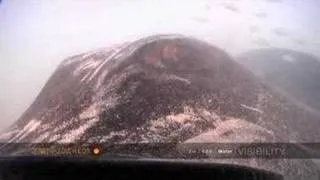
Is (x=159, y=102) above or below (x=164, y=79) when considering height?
below

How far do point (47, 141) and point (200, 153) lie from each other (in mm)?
1048

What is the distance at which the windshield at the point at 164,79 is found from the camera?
3480mm

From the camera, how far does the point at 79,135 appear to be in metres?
3.54

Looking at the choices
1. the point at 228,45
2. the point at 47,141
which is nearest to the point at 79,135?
the point at 47,141

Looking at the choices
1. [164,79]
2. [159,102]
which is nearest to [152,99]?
[159,102]

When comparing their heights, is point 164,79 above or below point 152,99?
above

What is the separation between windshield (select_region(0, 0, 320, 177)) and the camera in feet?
11.4

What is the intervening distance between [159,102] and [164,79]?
18 cm

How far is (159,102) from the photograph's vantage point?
3596 millimetres

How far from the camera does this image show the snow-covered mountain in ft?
11.6

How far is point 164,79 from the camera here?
3.67m

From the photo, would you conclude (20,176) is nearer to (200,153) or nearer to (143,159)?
(143,159)

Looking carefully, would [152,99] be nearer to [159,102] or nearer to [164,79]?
Answer: [159,102]

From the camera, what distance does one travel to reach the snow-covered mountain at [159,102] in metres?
3.53
